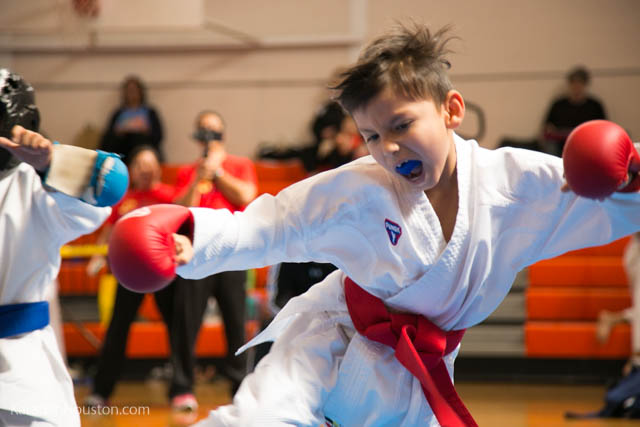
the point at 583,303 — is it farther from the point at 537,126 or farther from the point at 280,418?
the point at 280,418

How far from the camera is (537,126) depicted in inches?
345

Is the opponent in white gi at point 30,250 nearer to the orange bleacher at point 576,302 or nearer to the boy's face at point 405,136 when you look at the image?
the boy's face at point 405,136

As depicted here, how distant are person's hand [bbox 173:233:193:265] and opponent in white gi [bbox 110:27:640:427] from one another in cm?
5

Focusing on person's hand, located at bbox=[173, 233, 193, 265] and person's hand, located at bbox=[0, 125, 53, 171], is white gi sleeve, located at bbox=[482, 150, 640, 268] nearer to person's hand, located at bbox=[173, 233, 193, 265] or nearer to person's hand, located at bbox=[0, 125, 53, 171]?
person's hand, located at bbox=[173, 233, 193, 265]

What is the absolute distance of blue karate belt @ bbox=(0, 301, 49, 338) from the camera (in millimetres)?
2164

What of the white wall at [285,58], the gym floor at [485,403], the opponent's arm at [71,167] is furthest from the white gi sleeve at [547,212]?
the white wall at [285,58]

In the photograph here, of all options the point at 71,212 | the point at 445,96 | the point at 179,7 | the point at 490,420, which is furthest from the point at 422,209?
the point at 179,7

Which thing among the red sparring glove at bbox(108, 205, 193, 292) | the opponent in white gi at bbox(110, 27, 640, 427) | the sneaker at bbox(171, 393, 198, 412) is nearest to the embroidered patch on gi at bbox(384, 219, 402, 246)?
the opponent in white gi at bbox(110, 27, 640, 427)

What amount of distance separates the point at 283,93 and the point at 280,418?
25.3 ft

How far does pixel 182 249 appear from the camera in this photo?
1.80 m

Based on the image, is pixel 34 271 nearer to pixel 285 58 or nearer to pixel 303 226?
pixel 303 226

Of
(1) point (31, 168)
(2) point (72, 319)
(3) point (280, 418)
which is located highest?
(1) point (31, 168)

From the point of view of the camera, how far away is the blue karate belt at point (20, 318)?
2.16m

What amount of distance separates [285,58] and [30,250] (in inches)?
286
